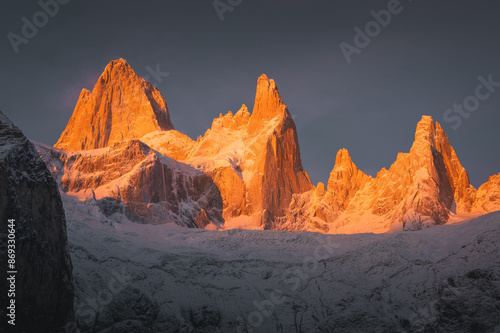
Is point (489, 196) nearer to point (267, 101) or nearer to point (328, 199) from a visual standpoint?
point (328, 199)

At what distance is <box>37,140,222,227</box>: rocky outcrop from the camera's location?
327 ft

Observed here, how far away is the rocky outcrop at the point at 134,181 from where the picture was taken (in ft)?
327

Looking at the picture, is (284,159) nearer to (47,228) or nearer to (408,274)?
(408,274)

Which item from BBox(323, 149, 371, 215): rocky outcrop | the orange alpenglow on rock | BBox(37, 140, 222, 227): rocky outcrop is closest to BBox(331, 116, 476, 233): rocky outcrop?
BBox(323, 149, 371, 215): rocky outcrop

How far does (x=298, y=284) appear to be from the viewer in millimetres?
51375

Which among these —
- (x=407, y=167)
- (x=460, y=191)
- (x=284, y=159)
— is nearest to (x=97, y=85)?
(x=284, y=159)

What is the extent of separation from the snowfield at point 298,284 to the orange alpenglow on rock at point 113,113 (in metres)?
113

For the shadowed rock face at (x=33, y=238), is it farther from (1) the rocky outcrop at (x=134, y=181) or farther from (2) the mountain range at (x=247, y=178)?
(1) the rocky outcrop at (x=134, y=181)

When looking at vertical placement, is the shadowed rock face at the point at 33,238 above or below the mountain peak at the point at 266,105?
below

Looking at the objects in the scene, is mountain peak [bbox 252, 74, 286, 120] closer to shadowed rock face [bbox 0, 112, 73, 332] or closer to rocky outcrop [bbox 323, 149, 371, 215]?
rocky outcrop [bbox 323, 149, 371, 215]

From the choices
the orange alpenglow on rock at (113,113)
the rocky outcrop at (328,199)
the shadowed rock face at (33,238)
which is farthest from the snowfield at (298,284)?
the orange alpenglow on rock at (113,113)

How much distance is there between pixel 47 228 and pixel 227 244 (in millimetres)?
40992

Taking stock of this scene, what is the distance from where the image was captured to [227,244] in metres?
69.8

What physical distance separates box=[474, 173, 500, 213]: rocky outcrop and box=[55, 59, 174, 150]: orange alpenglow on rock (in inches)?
4925
